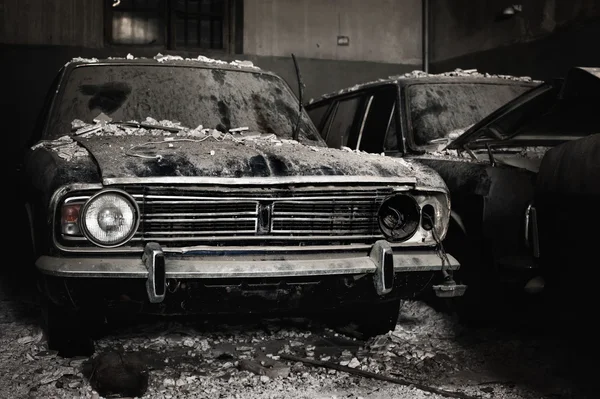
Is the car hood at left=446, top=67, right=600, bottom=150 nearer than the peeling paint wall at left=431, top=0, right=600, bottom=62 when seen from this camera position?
Yes

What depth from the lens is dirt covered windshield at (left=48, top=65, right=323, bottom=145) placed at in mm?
3865

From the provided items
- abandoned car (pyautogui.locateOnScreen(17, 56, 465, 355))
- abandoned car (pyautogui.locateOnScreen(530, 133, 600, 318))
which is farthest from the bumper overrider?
abandoned car (pyautogui.locateOnScreen(530, 133, 600, 318))

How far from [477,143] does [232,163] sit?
1895mm

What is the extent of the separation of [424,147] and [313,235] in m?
1.78

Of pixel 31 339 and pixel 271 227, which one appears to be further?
pixel 31 339

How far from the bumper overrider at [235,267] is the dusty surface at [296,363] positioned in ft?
1.58

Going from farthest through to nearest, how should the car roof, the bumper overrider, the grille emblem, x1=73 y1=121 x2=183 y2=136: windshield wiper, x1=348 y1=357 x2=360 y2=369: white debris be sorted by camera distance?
the car roof < x1=73 y1=121 x2=183 y2=136: windshield wiper < x1=348 y1=357 x2=360 y2=369: white debris < the grille emblem < the bumper overrider

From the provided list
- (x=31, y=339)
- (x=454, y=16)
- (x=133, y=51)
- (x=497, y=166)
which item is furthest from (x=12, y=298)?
(x=454, y=16)

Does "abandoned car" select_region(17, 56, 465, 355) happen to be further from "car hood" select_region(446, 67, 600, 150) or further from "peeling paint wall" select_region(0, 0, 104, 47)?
"peeling paint wall" select_region(0, 0, 104, 47)

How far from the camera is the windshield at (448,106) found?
4.71 meters

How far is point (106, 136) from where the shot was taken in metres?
3.55

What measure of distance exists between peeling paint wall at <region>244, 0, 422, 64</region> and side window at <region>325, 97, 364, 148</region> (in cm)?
472

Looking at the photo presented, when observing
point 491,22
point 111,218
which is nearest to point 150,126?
point 111,218

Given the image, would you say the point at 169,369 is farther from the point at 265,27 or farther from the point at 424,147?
the point at 265,27
